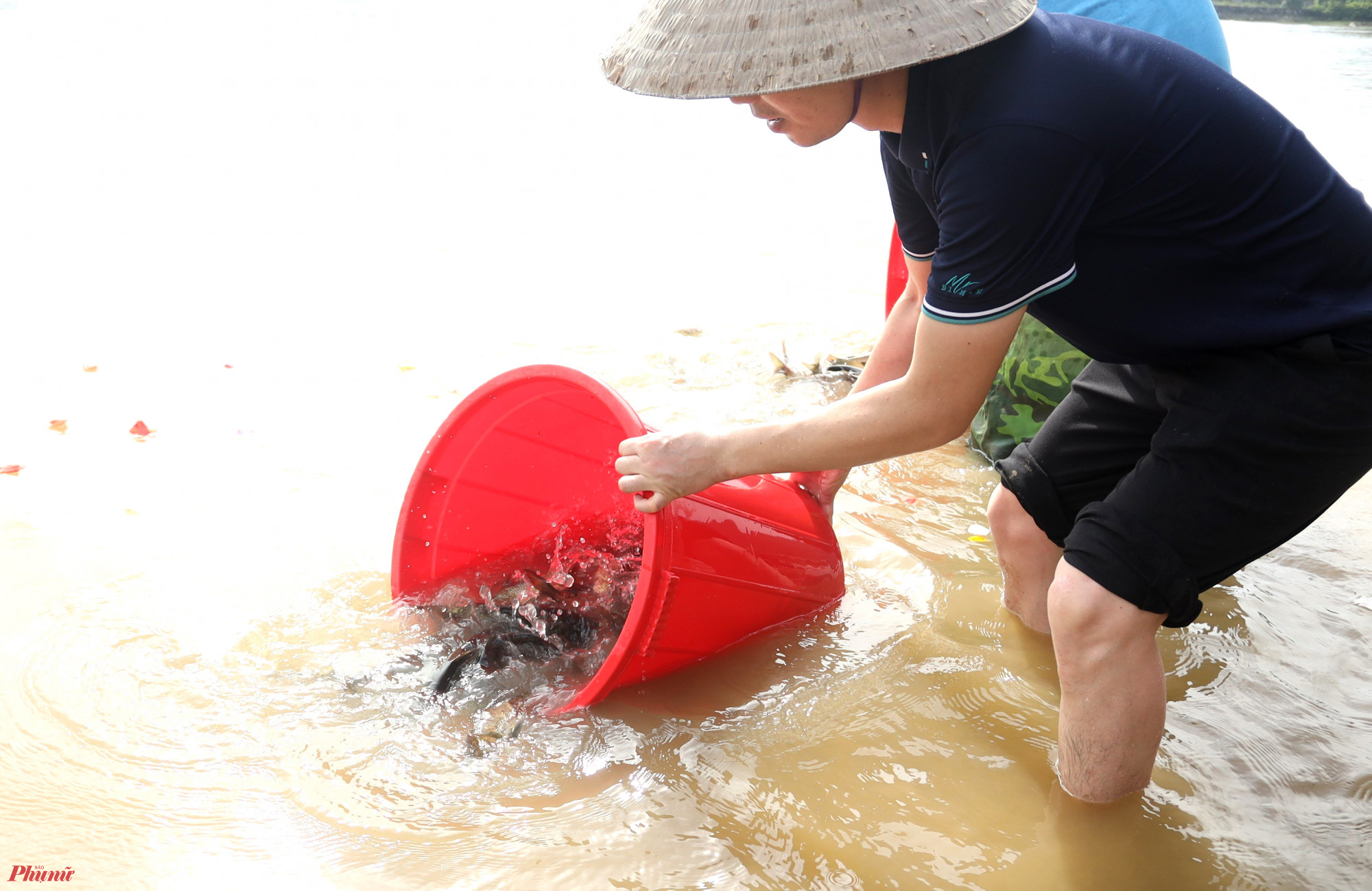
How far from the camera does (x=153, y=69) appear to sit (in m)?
10.7

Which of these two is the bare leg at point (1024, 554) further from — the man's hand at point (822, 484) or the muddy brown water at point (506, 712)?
the man's hand at point (822, 484)

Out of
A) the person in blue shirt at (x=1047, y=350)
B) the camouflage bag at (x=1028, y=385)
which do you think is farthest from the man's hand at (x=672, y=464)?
the camouflage bag at (x=1028, y=385)

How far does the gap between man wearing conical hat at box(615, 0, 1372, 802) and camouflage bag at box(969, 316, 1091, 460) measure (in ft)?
4.20

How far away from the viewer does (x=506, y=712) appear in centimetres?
213

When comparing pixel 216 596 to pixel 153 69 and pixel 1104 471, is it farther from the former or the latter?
pixel 153 69

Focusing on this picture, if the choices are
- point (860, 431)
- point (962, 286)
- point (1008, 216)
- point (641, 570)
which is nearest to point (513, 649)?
point (641, 570)

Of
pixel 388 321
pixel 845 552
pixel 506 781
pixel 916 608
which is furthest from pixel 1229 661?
pixel 388 321

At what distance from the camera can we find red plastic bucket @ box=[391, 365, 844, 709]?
79.7 inches

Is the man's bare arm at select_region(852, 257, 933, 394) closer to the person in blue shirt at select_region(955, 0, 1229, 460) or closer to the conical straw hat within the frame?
the person in blue shirt at select_region(955, 0, 1229, 460)

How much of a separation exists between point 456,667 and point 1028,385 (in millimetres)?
1927

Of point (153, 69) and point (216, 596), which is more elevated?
point (153, 69)

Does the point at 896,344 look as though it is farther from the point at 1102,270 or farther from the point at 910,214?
the point at 1102,270

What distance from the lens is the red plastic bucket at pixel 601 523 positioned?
203cm

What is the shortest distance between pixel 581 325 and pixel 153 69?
871 centimetres
